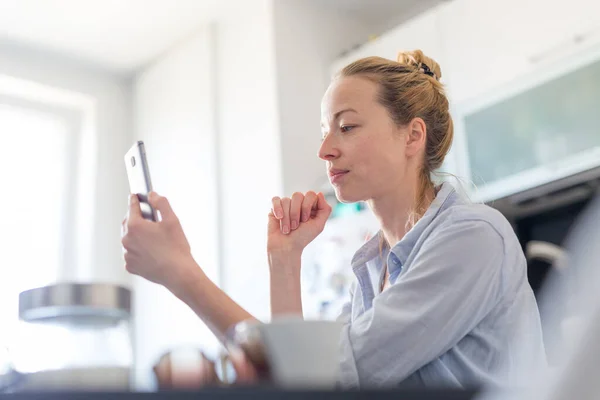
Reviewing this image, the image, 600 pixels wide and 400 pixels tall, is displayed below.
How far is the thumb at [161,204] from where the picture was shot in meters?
0.98

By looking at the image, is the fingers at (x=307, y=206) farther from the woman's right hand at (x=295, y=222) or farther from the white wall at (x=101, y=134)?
the white wall at (x=101, y=134)

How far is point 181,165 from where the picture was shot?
380 cm

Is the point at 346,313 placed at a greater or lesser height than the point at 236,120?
lesser

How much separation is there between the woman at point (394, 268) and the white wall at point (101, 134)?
105 inches

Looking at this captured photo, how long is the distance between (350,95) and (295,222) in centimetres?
28

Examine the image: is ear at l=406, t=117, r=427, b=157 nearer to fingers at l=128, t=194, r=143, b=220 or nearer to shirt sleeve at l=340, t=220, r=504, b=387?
Result: shirt sleeve at l=340, t=220, r=504, b=387

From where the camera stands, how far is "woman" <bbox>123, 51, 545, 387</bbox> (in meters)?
0.95

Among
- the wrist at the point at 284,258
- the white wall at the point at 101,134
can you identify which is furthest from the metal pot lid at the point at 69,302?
the white wall at the point at 101,134

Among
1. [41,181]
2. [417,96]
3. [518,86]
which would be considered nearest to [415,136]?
[417,96]

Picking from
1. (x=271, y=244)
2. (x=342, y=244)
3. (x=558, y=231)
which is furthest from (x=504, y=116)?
(x=271, y=244)

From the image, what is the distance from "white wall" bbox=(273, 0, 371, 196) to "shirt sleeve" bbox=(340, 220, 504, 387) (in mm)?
2164

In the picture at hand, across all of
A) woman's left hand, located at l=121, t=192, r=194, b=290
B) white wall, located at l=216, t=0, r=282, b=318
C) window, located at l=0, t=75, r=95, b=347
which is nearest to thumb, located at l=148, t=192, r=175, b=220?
woman's left hand, located at l=121, t=192, r=194, b=290

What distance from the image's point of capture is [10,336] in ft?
11.1

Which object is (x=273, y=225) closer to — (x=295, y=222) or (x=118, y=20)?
(x=295, y=222)
